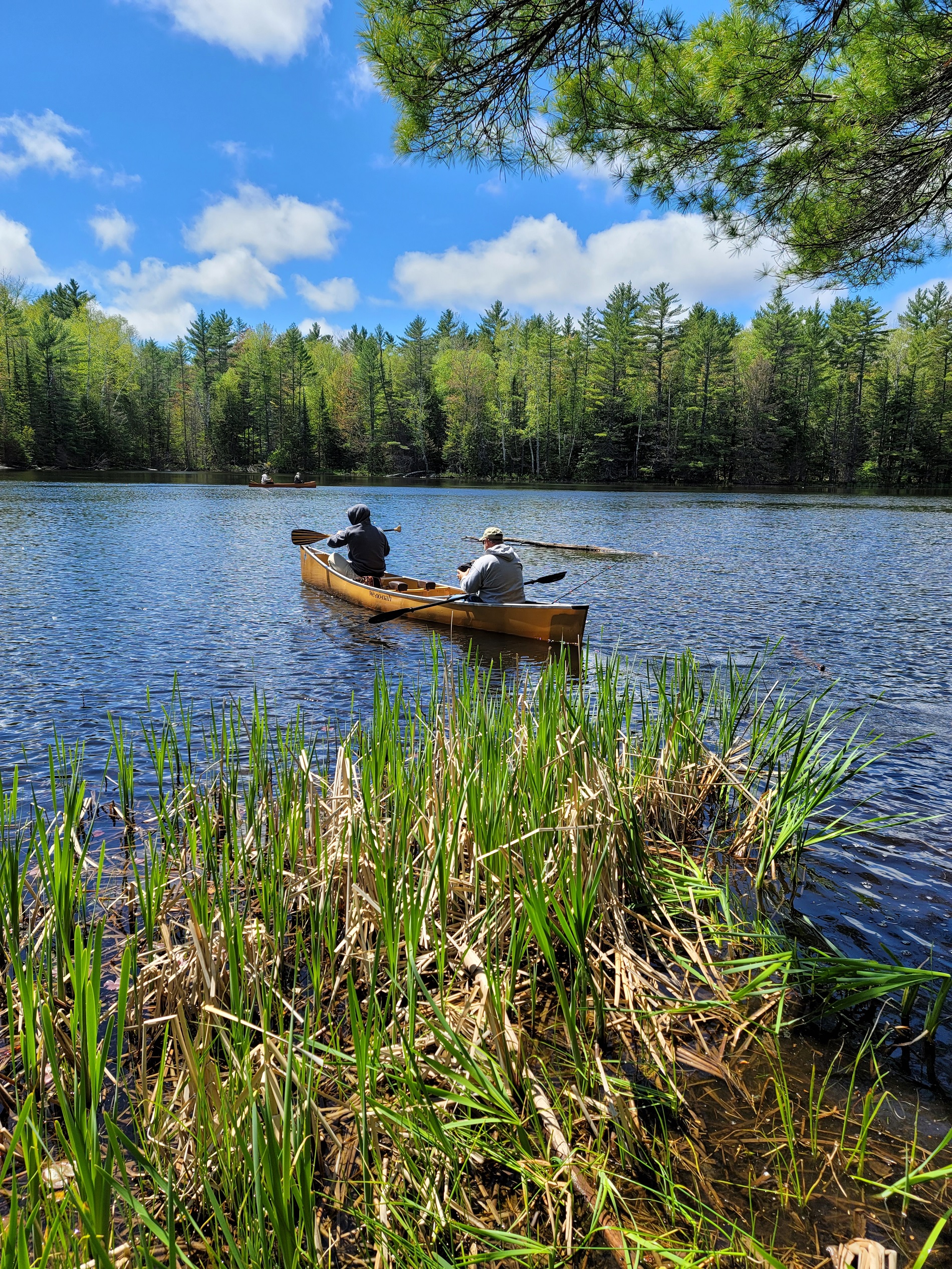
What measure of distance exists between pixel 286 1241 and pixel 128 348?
295 feet

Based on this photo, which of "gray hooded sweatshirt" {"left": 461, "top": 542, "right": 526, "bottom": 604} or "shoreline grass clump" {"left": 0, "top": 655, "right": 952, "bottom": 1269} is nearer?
"shoreline grass clump" {"left": 0, "top": 655, "right": 952, "bottom": 1269}

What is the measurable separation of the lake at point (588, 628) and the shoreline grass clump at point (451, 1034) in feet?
3.81

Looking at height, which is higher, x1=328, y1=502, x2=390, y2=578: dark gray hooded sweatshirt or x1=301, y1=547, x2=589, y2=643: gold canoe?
x1=328, y1=502, x2=390, y2=578: dark gray hooded sweatshirt

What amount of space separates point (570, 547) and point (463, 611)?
831cm

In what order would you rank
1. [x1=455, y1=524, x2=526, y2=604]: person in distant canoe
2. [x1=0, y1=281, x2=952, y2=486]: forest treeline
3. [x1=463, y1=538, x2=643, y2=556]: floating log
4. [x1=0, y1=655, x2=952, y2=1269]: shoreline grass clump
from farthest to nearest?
1. [x1=0, y1=281, x2=952, y2=486]: forest treeline
2. [x1=463, y1=538, x2=643, y2=556]: floating log
3. [x1=455, y1=524, x2=526, y2=604]: person in distant canoe
4. [x1=0, y1=655, x2=952, y2=1269]: shoreline grass clump

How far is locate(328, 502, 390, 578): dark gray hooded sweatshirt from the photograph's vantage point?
1463 cm

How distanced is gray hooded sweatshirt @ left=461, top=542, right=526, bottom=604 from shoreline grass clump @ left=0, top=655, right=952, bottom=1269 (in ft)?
23.4

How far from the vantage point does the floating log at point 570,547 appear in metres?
19.4

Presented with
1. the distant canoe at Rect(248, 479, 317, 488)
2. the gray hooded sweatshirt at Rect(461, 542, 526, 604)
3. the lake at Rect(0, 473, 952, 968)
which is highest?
the distant canoe at Rect(248, 479, 317, 488)

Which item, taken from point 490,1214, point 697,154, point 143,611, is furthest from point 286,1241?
point 143,611

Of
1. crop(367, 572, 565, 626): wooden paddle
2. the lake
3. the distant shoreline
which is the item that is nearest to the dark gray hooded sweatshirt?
the lake

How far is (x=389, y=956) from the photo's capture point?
8.82 ft

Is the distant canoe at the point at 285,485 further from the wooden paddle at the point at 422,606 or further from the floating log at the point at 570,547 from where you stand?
the wooden paddle at the point at 422,606

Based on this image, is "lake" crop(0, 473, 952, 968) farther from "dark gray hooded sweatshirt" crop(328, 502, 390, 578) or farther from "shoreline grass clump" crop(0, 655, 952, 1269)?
"shoreline grass clump" crop(0, 655, 952, 1269)
